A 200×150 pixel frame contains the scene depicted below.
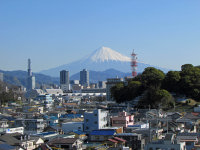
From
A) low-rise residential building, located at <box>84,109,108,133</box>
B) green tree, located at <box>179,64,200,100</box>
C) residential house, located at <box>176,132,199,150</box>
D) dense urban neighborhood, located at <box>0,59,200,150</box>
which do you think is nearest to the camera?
residential house, located at <box>176,132,199,150</box>

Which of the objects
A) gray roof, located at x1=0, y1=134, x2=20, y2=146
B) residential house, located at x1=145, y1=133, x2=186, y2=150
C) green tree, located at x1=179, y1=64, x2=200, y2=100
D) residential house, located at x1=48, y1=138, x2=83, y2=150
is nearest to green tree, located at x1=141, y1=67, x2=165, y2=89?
green tree, located at x1=179, y1=64, x2=200, y2=100

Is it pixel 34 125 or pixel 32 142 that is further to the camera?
pixel 34 125

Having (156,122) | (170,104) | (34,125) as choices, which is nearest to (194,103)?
(170,104)

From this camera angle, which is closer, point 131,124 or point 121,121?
point 121,121

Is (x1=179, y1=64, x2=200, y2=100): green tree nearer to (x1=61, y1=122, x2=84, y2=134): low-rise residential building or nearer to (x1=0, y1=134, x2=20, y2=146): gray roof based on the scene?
(x1=61, y1=122, x2=84, y2=134): low-rise residential building

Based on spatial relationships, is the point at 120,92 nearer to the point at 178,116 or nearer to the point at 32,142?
the point at 178,116

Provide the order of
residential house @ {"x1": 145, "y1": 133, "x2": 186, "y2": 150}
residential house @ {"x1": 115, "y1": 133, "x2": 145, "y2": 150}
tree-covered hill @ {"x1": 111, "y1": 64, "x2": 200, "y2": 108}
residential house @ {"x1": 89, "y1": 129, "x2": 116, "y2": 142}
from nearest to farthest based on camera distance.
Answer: residential house @ {"x1": 145, "y1": 133, "x2": 186, "y2": 150}, residential house @ {"x1": 115, "y1": 133, "x2": 145, "y2": 150}, residential house @ {"x1": 89, "y1": 129, "x2": 116, "y2": 142}, tree-covered hill @ {"x1": 111, "y1": 64, "x2": 200, "y2": 108}

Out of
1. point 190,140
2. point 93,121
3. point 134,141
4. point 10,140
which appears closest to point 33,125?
point 93,121

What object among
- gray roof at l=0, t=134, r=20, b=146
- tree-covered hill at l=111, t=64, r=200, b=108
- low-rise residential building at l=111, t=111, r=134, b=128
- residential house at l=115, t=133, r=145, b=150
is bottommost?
residential house at l=115, t=133, r=145, b=150

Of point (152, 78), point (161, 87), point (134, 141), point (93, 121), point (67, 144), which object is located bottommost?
point (134, 141)

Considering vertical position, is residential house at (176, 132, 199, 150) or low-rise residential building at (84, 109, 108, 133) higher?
low-rise residential building at (84, 109, 108, 133)

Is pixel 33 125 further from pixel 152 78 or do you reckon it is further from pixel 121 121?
→ pixel 152 78
